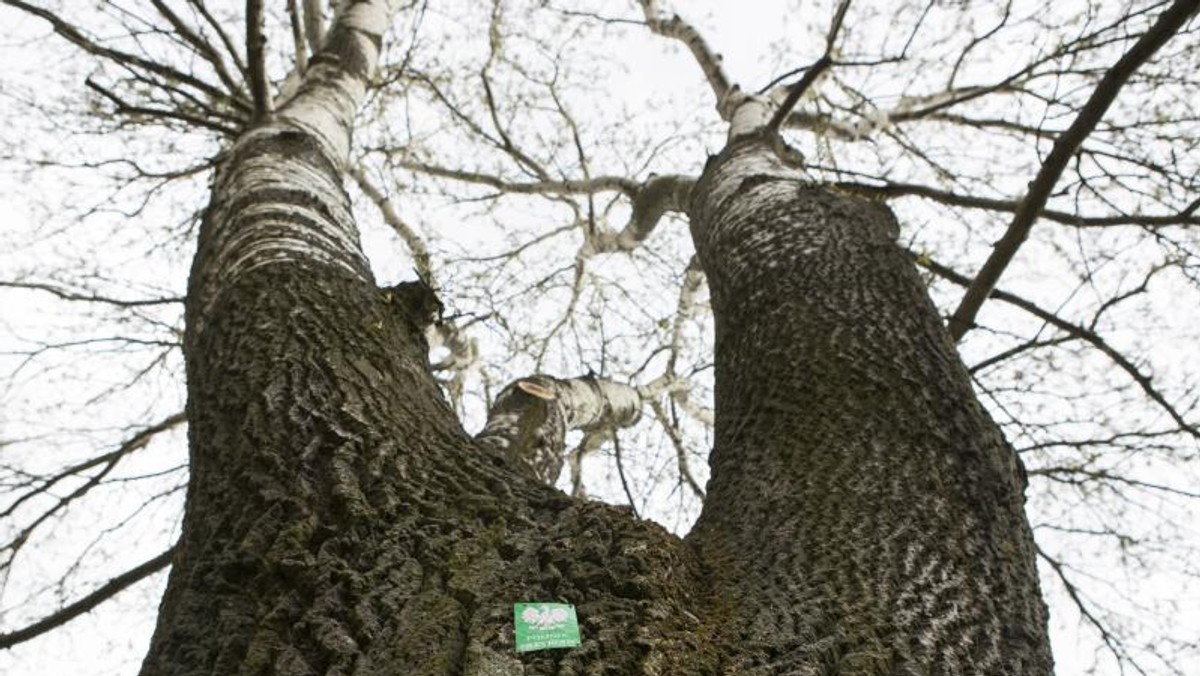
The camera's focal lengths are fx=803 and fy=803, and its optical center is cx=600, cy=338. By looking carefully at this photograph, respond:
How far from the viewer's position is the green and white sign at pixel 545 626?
107 cm

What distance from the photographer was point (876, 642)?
1.12 meters

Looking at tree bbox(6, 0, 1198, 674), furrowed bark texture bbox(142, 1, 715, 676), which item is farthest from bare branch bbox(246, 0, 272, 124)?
furrowed bark texture bbox(142, 1, 715, 676)

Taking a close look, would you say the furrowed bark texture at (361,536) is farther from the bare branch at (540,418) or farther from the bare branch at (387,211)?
the bare branch at (387,211)

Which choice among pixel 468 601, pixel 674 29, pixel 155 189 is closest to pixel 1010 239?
pixel 468 601

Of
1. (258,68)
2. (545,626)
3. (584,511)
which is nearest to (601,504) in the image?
(584,511)

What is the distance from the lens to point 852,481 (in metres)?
1.46

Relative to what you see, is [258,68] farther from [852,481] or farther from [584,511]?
[852,481]

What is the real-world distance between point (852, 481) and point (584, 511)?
1.61 ft

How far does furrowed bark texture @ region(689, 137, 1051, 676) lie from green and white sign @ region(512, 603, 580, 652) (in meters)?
0.22

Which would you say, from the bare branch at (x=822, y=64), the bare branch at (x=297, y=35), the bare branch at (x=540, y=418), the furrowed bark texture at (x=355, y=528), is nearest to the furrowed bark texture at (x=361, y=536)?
the furrowed bark texture at (x=355, y=528)

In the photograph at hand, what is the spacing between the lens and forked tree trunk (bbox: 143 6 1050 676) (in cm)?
110

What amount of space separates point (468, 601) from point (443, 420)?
0.58 meters

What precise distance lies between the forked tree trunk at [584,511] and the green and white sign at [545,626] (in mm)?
20

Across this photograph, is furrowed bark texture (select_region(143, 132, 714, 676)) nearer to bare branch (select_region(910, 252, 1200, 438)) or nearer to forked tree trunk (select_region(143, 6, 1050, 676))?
forked tree trunk (select_region(143, 6, 1050, 676))
